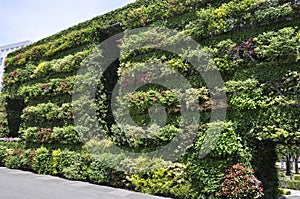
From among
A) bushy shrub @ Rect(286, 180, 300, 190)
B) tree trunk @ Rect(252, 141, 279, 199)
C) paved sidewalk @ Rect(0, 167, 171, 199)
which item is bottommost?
paved sidewalk @ Rect(0, 167, 171, 199)

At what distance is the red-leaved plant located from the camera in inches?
316

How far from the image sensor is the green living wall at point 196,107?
8.30 metres

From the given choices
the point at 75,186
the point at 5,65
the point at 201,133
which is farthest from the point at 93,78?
the point at 5,65

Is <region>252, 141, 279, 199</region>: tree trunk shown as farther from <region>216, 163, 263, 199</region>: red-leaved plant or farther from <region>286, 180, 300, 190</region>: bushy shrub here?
<region>286, 180, 300, 190</region>: bushy shrub

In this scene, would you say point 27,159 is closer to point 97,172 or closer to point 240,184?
point 97,172

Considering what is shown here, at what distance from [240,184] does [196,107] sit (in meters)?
2.60

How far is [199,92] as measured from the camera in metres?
9.54

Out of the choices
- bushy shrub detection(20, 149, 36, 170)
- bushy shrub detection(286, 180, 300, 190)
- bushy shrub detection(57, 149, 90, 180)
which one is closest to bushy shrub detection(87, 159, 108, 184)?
bushy shrub detection(57, 149, 90, 180)

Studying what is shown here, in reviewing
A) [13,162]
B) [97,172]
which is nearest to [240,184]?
[97,172]

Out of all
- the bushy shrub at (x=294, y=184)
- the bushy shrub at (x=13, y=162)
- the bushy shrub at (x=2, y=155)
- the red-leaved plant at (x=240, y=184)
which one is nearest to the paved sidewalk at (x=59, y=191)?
the red-leaved plant at (x=240, y=184)

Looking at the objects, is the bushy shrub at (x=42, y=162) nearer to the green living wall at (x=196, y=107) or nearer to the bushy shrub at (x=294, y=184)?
the green living wall at (x=196, y=107)

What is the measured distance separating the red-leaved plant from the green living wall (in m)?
0.03

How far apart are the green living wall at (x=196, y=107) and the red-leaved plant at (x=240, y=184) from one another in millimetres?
25

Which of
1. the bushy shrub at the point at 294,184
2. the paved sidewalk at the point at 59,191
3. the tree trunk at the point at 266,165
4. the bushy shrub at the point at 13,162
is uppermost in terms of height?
the tree trunk at the point at 266,165
